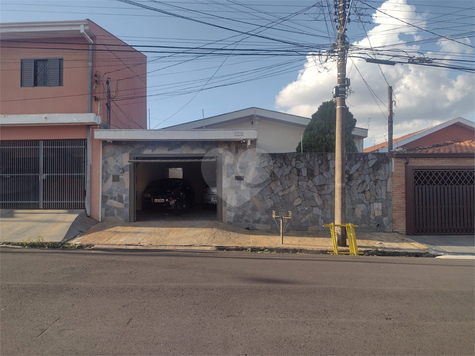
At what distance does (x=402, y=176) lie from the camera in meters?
10.9

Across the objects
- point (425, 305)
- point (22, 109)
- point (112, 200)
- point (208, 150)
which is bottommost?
point (425, 305)

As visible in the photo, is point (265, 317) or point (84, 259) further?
point (84, 259)

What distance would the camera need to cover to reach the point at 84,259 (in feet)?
23.2

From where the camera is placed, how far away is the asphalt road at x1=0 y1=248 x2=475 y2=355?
11.3 feet

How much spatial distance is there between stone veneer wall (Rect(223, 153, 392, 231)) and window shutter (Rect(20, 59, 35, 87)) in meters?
8.78

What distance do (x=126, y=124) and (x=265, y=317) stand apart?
42.3 ft

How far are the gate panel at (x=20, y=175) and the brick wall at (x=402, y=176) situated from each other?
40.7 feet

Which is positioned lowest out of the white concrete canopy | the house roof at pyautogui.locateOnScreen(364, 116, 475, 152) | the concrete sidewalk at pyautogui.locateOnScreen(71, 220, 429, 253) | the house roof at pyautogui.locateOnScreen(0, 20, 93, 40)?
the concrete sidewalk at pyautogui.locateOnScreen(71, 220, 429, 253)

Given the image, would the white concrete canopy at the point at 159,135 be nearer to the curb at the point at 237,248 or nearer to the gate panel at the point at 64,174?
the gate panel at the point at 64,174

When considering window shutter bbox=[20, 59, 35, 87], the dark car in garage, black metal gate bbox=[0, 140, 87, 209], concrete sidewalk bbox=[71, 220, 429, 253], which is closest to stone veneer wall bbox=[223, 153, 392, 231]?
concrete sidewalk bbox=[71, 220, 429, 253]

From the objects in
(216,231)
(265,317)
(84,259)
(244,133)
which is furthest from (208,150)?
(265,317)

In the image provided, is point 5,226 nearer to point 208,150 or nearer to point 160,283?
point 208,150

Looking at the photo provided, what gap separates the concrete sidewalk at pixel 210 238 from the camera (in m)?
8.98

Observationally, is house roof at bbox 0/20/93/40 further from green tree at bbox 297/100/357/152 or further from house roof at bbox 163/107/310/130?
green tree at bbox 297/100/357/152
